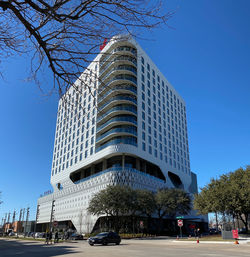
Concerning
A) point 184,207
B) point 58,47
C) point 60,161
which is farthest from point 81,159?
point 58,47

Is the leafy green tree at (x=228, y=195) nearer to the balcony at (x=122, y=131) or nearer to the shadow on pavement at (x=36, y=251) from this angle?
the balcony at (x=122, y=131)

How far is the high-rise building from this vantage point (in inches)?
2040

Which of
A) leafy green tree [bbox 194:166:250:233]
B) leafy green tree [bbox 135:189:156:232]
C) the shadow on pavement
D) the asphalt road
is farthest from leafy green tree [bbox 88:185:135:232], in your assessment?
the asphalt road

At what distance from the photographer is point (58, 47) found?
19.6 feet

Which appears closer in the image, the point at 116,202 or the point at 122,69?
the point at 116,202

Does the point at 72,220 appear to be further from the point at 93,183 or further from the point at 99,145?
the point at 99,145

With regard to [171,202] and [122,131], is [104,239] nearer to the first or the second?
[171,202]

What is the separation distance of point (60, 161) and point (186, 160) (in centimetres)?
3823

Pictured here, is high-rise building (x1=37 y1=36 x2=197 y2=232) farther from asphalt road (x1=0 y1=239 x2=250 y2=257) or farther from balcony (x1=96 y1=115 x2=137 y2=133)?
asphalt road (x1=0 y1=239 x2=250 y2=257)

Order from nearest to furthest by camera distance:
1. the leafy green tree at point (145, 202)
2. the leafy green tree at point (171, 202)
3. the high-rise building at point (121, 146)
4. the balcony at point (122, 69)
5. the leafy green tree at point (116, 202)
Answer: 1. the leafy green tree at point (116, 202)
2. the leafy green tree at point (145, 202)
3. the leafy green tree at point (171, 202)
4. the high-rise building at point (121, 146)
5. the balcony at point (122, 69)

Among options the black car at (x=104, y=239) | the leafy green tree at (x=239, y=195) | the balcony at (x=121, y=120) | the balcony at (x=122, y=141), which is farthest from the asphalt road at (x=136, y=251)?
the balcony at (x=121, y=120)

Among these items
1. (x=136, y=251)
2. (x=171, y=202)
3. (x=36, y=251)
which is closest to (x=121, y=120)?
(x=171, y=202)

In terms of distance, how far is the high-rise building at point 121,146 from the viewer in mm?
51812

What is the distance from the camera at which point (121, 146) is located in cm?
5050
